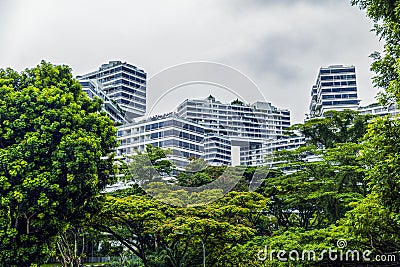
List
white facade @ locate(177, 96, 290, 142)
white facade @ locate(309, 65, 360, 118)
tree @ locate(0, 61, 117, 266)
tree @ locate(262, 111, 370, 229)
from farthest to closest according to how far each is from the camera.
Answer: white facade @ locate(309, 65, 360, 118)
tree @ locate(262, 111, 370, 229)
white facade @ locate(177, 96, 290, 142)
tree @ locate(0, 61, 117, 266)

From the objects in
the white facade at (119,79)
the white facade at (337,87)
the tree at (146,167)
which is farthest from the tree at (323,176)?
the white facade at (337,87)

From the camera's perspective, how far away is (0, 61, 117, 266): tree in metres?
→ 9.74

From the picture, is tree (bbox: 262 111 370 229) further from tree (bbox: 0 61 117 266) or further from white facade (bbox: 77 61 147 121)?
white facade (bbox: 77 61 147 121)

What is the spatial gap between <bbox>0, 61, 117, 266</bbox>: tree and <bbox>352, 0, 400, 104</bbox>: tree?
21.7 feet

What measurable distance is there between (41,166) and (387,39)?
7737 mm

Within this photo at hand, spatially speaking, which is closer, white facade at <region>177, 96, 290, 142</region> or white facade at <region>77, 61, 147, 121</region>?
white facade at <region>177, 96, 290, 142</region>

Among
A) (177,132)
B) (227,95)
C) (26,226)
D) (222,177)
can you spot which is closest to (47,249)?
(26,226)

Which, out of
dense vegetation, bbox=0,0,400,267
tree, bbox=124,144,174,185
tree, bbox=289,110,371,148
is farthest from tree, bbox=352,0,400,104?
tree, bbox=124,144,174,185

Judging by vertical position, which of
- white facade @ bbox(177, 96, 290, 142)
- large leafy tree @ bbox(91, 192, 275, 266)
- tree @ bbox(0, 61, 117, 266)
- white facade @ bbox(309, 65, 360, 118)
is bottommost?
large leafy tree @ bbox(91, 192, 275, 266)

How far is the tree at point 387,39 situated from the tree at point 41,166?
21.7 feet

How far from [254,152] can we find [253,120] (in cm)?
358

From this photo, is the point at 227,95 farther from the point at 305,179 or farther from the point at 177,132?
the point at 305,179

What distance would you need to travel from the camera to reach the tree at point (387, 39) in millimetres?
7035

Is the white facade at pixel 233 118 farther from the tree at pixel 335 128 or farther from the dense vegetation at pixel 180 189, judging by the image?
the tree at pixel 335 128
